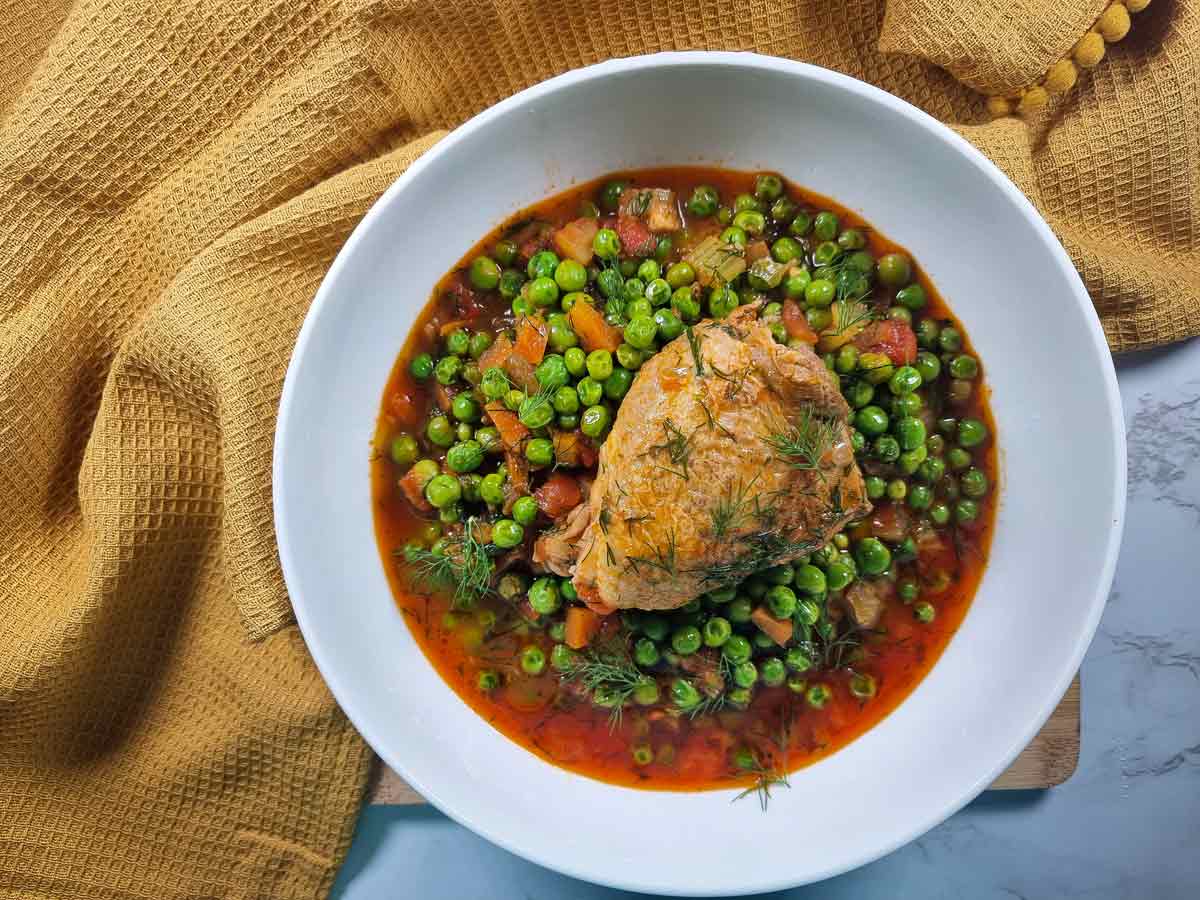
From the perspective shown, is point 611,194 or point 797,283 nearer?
point 797,283

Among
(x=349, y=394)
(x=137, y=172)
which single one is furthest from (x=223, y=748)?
(x=137, y=172)

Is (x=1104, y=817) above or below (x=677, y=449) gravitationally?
below

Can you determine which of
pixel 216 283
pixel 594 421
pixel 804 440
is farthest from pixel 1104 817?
pixel 216 283

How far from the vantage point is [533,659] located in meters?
3.25

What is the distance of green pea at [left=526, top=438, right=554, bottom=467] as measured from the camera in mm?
3102

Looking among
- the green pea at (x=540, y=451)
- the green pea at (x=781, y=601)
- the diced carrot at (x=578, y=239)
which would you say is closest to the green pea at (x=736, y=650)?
the green pea at (x=781, y=601)

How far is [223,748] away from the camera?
349 cm

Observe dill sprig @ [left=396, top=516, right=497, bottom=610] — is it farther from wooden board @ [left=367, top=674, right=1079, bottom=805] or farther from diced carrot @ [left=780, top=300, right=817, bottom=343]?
diced carrot @ [left=780, top=300, right=817, bottom=343]

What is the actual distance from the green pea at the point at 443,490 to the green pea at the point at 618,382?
612 millimetres

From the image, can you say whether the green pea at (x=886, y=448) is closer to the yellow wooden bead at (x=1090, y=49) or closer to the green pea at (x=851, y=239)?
the green pea at (x=851, y=239)

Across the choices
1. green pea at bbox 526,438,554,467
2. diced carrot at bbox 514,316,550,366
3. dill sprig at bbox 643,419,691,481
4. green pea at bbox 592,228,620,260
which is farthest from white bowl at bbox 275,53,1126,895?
dill sprig at bbox 643,419,691,481

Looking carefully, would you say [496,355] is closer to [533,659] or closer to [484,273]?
[484,273]

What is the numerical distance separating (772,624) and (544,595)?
0.78 metres

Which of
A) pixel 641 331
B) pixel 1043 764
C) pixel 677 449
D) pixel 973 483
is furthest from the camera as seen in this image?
pixel 1043 764
